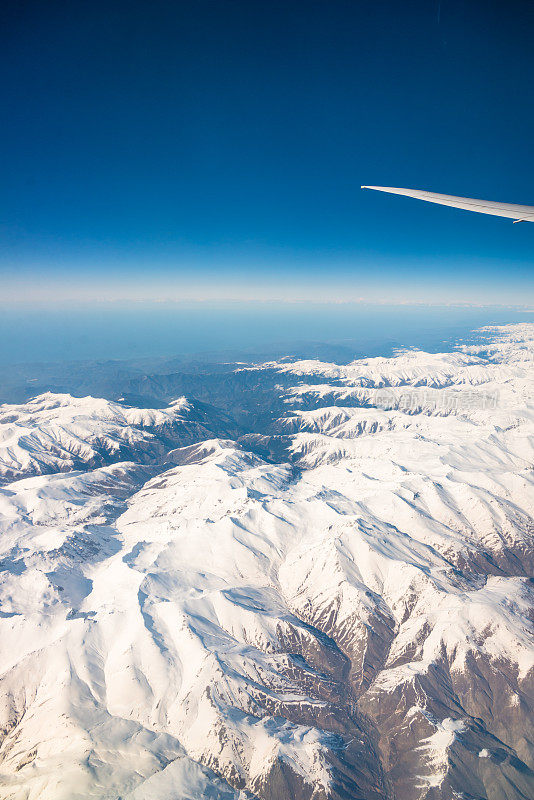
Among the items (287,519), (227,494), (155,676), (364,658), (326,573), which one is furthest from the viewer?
Result: (227,494)

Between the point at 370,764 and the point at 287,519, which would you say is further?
the point at 287,519

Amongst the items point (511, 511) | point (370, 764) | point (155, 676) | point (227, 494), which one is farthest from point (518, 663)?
point (227, 494)

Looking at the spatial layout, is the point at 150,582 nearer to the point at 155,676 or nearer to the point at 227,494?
the point at 155,676

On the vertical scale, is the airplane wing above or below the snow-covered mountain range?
above

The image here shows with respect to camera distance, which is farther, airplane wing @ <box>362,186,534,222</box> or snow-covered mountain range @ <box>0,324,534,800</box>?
snow-covered mountain range @ <box>0,324,534,800</box>

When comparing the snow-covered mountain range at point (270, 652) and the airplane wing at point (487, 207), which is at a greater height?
the airplane wing at point (487, 207)

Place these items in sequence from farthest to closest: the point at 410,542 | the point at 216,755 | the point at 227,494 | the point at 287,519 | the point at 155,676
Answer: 1. the point at 227,494
2. the point at 287,519
3. the point at 410,542
4. the point at 155,676
5. the point at 216,755

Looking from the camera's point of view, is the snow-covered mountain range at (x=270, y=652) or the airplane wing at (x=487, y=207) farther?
the snow-covered mountain range at (x=270, y=652)

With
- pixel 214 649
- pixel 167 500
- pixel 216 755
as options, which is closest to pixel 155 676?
pixel 214 649

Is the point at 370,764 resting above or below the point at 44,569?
below

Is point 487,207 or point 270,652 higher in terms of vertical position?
point 487,207

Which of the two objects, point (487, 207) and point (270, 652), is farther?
point (270, 652)
